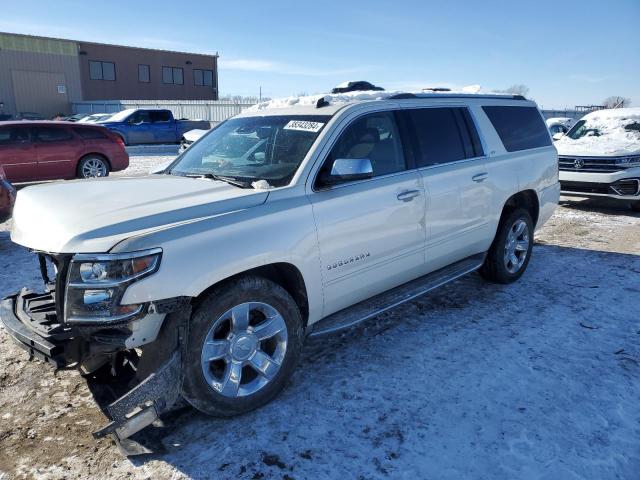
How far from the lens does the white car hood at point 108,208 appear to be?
2.58 meters

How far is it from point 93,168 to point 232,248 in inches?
410

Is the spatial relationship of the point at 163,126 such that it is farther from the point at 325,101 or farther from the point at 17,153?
the point at 325,101

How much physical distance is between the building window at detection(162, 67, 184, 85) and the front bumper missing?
161 ft

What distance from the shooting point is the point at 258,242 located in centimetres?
291

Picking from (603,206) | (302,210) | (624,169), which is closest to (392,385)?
(302,210)

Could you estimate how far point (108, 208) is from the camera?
2.91 m

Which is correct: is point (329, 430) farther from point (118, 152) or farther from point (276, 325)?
point (118, 152)

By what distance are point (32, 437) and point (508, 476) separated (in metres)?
2.70

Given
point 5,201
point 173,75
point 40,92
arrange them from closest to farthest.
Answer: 1. point 5,201
2. point 40,92
3. point 173,75

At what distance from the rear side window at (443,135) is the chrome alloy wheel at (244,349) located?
1860 mm

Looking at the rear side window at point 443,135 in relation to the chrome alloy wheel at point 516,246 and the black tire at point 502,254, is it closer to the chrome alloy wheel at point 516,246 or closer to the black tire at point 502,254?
the black tire at point 502,254

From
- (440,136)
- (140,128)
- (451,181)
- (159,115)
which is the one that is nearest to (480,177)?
(451,181)

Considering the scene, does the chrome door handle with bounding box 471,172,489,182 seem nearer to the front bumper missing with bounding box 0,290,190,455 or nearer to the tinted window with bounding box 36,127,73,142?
the front bumper missing with bounding box 0,290,190,455

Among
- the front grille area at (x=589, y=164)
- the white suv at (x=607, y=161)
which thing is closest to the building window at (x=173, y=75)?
the white suv at (x=607, y=161)
